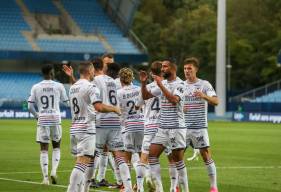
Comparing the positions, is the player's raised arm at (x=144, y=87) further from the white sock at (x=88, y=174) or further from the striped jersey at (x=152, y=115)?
the white sock at (x=88, y=174)

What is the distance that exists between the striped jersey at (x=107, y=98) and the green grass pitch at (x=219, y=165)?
7.35 ft

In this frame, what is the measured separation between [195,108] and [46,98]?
3.97m

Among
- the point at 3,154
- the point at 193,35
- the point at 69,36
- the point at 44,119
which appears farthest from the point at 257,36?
the point at 44,119

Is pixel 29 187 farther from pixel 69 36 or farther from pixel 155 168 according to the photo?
pixel 69 36

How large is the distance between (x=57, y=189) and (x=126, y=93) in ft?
8.38

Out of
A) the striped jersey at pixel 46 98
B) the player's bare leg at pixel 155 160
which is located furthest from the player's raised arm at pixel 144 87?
the striped jersey at pixel 46 98

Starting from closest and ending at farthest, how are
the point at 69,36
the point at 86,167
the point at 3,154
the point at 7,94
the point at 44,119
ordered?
the point at 86,167 < the point at 44,119 < the point at 3,154 < the point at 7,94 < the point at 69,36

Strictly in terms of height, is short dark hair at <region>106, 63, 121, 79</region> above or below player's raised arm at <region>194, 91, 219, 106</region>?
above

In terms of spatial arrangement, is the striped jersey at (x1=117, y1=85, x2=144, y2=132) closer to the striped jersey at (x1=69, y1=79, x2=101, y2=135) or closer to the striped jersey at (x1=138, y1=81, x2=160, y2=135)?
the striped jersey at (x1=138, y1=81, x2=160, y2=135)

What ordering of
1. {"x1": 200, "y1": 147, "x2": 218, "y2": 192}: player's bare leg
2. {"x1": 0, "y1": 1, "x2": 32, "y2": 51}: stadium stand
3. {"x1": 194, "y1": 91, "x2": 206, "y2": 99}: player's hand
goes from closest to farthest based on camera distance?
{"x1": 194, "y1": 91, "x2": 206, "y2": 99}: player's hand
{"x1": 200, "y1": 147, "x2": 218, "y2": 192}: player's bare leg
{"x1": 0, "y1": 1, "x2": 32, "y2": 51}: stadium stand

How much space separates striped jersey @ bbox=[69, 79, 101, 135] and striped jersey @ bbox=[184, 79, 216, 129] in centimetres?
259

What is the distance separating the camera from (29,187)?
18500 millimetres

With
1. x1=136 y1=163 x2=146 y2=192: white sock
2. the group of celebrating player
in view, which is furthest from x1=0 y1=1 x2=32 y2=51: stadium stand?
x1=136 y1=163 x2=146 y2=192: white sock

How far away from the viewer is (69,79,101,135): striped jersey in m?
15.2
